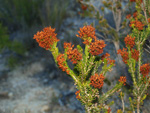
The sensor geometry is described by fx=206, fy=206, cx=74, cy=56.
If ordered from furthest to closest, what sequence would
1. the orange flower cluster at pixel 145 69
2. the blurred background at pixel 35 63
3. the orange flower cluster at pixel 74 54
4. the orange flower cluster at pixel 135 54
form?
the blurred background at pixel 35 63 → the orange flower cluster at pixel 135 54 → the orange flower cluster at pixel 145 69 → the orange flower cluster at pixel 74 54

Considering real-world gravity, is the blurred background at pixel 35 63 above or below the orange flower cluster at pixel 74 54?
above

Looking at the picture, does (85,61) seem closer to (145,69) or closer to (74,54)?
(74,54)

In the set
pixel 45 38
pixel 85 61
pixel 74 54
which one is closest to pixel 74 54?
pixel 74 54

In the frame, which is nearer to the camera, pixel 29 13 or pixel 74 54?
pixel 74 54

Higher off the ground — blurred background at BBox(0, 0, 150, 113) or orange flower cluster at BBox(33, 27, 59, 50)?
blurred background at BBox(0, 0, 150, 113)

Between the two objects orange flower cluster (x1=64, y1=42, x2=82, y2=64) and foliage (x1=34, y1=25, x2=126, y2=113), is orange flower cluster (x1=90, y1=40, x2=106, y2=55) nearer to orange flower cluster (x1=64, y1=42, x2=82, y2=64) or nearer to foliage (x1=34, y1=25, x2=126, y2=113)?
foliage (x1=34, y1=25, x2=126, y2=113)

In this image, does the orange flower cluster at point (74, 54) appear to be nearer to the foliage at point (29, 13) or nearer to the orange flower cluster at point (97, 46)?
the orange flower cluster at point (97, 46)

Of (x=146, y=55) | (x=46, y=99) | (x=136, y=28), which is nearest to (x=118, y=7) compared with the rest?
(x=146, y=55)

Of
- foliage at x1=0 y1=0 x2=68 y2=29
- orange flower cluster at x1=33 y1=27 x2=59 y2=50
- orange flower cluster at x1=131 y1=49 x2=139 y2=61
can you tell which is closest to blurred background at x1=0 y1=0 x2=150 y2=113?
foliage at x1=0 y1=0 x2=68 y2=29

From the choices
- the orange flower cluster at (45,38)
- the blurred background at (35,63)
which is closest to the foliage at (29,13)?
the blurred background at (35,63)
